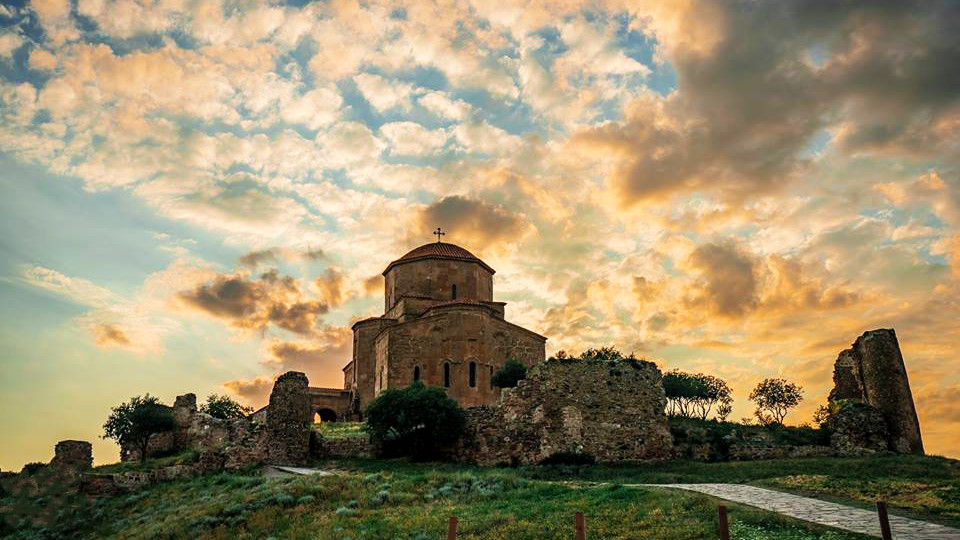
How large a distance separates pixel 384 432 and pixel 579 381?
23.2 ft

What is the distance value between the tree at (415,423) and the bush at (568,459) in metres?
3.31

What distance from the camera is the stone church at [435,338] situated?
35781 mm

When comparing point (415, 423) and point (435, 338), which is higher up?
point (435, 338)

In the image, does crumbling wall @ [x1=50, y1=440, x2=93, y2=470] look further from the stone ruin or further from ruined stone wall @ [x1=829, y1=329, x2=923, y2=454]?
ruined stone wall @ [x1=829, y1=329, x2=923, y2=454]

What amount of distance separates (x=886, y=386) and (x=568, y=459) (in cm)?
1164

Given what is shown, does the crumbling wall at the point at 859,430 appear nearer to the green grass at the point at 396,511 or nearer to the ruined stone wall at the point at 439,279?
the green grass at the point at 396,511

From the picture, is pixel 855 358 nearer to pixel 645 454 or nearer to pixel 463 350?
pixel 645 454

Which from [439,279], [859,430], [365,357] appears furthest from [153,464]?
[859,430]

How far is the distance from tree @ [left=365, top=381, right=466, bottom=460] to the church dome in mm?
18189

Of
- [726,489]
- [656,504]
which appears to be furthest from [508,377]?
[656,504]

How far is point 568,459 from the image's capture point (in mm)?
22266

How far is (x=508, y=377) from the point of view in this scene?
3322 cm

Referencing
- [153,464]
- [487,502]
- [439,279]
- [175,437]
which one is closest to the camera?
[487,502]

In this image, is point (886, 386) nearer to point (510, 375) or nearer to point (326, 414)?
point (510, 375)
